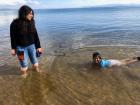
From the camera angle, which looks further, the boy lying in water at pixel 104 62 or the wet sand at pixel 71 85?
the boy lying in water at pixel 104 62

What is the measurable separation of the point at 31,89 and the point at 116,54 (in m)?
6.16

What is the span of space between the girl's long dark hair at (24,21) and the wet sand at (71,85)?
6.55 feet

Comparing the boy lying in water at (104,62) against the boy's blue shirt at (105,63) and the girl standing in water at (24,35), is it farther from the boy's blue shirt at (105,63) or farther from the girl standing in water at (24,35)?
the girl standing in water at (24,35)

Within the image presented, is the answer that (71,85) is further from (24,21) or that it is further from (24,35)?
(24,21)

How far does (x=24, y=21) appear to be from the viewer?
28.6ft

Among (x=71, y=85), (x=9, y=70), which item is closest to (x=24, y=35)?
(x=71, y=85)

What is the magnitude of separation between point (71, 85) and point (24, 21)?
9.27ft

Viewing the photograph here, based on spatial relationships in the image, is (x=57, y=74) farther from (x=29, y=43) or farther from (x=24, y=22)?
(x=24, y=22)

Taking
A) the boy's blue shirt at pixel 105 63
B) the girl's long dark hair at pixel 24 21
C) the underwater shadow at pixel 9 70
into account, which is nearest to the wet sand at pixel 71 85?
the underwater shadow at pixel 9 70

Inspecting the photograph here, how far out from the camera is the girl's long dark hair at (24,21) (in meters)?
8.47

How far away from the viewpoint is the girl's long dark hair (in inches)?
333

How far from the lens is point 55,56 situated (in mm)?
13297

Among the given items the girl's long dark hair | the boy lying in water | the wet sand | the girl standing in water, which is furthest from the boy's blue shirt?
the girl's long dark hair

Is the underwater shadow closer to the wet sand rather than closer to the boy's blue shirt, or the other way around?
the wet sand
